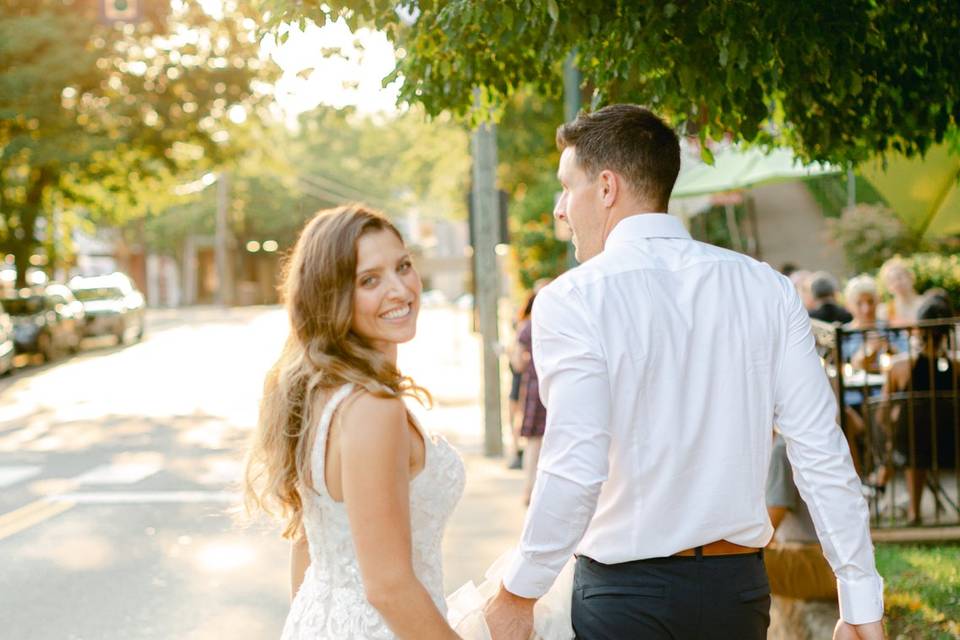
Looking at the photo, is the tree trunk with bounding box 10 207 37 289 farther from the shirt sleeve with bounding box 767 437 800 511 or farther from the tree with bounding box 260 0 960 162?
the shirt sleeve with bounding box 767 437 800 511

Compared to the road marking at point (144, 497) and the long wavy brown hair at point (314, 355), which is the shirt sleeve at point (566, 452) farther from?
the road marking at point (144, 497)

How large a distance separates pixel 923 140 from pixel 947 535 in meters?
3.10

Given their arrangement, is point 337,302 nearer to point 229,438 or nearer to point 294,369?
point 294,369

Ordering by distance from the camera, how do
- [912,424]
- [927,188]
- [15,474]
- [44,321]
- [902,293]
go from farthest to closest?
1. [44,321]
2. [15,474]
3. [902,293]
4. [927,188]
5. [912,424]

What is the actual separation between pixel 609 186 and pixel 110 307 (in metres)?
30.8

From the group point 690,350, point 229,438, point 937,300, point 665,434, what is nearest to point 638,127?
point 690,350

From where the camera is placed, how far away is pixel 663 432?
8.00 ft

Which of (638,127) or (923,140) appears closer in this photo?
(638,127)

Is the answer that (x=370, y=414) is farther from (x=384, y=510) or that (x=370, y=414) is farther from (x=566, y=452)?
(x=566, y=452)

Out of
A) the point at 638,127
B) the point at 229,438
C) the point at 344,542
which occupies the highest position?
the point at 638,127

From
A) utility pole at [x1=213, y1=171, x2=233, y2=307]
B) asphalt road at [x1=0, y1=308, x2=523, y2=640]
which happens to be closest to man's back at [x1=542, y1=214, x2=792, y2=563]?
asphalt road at [x1=0, y1=308, x2=523, y2=640]

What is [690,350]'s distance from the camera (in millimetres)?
2471

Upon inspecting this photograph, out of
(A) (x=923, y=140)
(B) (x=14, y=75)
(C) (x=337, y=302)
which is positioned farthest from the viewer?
(B) (x=14, y=75)

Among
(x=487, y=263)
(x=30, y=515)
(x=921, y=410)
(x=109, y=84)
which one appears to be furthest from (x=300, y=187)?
(x=921, y=410)
